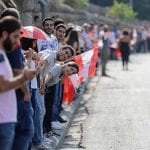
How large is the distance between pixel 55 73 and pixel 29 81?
1.81 metres

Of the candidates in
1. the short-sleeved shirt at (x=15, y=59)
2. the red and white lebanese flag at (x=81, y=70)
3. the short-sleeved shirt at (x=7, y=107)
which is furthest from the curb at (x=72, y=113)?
the short-sleeved shirt at (x=7, y=107)

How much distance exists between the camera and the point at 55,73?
414 inches

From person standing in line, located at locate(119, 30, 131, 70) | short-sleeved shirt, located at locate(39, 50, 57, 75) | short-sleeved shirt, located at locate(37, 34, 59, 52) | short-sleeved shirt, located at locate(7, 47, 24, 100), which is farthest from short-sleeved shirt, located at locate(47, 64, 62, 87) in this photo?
person standing in line, located at locate(119, 30, 131, 70)

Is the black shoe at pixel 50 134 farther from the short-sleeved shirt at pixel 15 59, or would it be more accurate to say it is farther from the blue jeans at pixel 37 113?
the short-sleeved shirt at pixel 15 59

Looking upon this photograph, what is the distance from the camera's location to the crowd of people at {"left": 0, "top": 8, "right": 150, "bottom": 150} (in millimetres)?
6320

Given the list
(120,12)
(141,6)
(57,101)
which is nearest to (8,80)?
(57,101)

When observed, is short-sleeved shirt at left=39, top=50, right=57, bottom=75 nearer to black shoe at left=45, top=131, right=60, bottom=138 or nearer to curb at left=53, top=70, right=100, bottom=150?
curb at left=53, top=70, right=100, bottom=150

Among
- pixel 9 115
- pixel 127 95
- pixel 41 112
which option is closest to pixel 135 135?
pixel 41 112

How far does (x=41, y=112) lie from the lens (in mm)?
9594

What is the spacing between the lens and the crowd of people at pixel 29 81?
6.32 metres

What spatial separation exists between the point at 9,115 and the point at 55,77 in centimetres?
410

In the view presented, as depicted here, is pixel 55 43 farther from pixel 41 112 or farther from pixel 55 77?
pixel 41 112

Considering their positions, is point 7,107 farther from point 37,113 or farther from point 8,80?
point 37,113

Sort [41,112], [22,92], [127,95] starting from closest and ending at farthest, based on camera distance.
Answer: [22,92]
[41,112]
[127,95]
